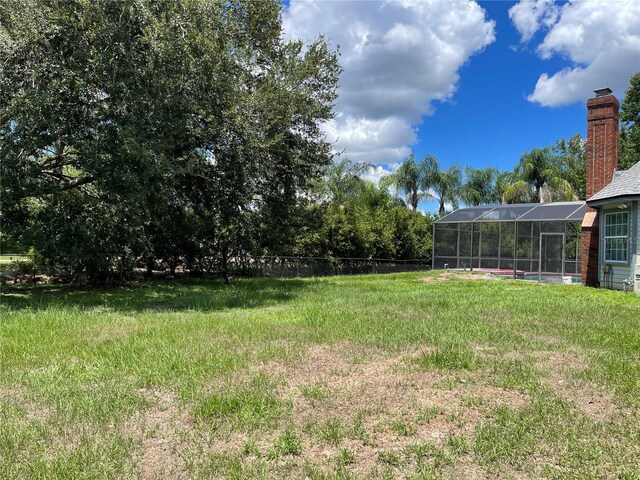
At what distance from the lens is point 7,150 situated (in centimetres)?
879

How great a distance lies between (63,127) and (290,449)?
28.7ft

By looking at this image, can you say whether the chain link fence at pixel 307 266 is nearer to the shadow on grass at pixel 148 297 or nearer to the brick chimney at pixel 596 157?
the shadow on grass at pixel 148 297

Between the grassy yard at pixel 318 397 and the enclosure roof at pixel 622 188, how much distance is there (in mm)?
7078

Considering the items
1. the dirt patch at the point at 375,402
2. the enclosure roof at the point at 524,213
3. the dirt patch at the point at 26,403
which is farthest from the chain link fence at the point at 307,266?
the dirt patch at the point at 26,403

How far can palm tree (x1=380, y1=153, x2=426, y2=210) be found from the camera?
35688 millimetres

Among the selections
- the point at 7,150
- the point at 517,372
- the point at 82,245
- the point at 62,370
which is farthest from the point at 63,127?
the point at 517,372

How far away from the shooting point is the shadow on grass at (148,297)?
9469 mm

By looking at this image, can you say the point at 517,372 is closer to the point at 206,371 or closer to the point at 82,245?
the point at 206,371

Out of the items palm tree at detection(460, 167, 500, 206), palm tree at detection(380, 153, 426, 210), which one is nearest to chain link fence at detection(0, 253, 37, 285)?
palm tree at detection(380, 153, 426, 210)

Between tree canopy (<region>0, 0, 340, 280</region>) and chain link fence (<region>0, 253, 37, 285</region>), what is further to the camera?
chain link fence (<region>0, 253, 37, 285</region>)

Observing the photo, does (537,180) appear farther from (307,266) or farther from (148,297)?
(148,297)

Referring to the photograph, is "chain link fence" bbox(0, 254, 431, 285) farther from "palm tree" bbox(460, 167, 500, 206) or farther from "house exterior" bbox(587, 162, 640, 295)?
"palm tree" bbox(460, 167, 500, 206)

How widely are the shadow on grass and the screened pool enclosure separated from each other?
10423mm

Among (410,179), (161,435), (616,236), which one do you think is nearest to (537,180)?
(410,179)
